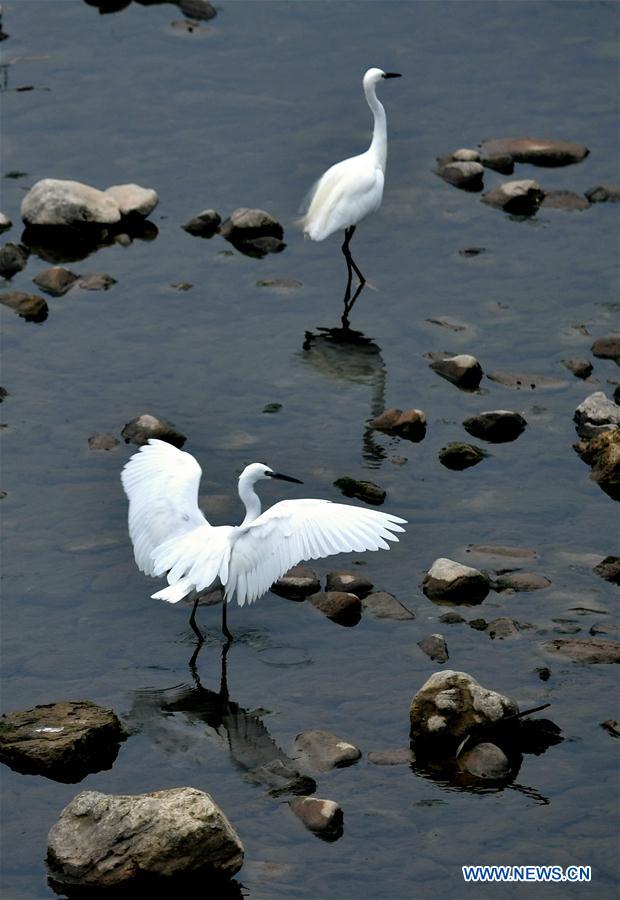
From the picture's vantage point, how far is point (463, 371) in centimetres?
1556

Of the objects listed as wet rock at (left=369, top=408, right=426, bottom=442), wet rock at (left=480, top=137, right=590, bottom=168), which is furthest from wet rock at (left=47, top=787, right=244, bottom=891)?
wet rock at (left=480, top=137, right=590, bottom=168)

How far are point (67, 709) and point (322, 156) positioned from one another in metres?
10.5

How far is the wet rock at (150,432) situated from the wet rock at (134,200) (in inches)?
181

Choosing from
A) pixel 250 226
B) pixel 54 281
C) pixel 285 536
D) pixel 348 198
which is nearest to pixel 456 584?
pixel 285 536

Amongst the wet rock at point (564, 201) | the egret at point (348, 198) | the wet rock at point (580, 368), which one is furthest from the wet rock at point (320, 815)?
the wet rock at point (564, 201)

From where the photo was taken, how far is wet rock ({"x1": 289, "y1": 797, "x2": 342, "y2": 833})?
10.2m

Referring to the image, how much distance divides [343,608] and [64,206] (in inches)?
306

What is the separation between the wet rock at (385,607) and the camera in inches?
486

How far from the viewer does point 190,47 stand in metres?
22.9

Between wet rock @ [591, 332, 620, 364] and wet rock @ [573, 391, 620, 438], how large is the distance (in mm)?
1211

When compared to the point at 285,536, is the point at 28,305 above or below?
below

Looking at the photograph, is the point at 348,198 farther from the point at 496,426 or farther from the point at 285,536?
the point at 285,536

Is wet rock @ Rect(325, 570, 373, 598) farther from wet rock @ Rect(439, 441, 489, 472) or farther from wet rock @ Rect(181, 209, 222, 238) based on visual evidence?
wet rock @ Rect(181, 209, 222, 238)

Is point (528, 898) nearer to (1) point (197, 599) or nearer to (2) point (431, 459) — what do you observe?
(1) point (197, 599)
